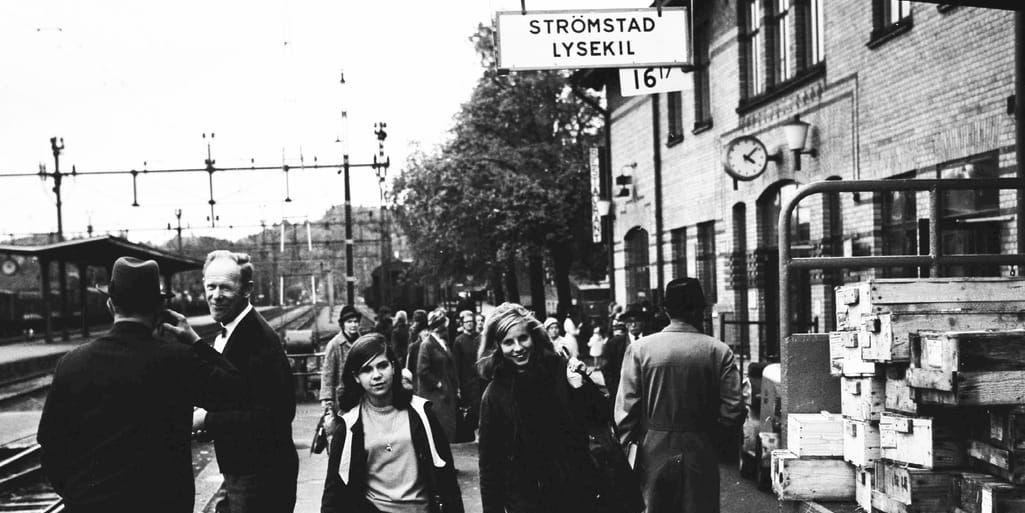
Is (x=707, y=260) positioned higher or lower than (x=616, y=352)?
higher

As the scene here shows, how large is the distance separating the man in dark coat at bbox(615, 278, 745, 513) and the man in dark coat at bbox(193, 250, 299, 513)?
1900 mm

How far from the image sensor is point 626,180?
24.9 meters

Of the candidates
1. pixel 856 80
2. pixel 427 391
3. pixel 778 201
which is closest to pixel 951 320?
pixel 427 391

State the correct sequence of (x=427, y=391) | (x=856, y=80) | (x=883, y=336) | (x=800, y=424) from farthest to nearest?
(x=856, y=80), (x=427, y=391), (x=800, y=424), (x=883, y=336)

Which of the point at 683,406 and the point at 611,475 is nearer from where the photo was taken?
the point at 611,475

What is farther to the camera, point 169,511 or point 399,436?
point 399,436

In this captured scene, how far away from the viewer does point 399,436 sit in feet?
15.1

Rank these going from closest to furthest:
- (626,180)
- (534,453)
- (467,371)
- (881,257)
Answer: (534,453) < (881,257) < (467,371) < (626,180)

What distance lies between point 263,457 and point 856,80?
11.6 metres

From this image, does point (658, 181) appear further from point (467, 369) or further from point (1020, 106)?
point (1020, 106)

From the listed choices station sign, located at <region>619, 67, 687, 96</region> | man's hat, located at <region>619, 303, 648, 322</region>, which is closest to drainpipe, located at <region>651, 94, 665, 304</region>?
man's hat, located at <region>619, 303, 648, 322</region>

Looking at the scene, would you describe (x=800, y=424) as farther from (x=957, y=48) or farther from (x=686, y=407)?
(x=957, y=48)

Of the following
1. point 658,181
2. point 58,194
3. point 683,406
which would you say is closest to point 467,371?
point 683,406

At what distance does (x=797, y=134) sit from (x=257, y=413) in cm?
1244
